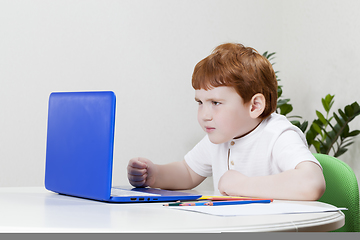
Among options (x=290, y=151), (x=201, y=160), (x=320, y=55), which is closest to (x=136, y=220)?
(x=290, y=151)

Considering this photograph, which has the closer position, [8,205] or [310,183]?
[8,205]

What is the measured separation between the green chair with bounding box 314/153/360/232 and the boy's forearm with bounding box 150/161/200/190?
1.37 ft

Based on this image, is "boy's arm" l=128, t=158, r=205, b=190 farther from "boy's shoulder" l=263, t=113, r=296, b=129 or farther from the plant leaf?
the plant leaf

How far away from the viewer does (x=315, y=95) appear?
2.77m

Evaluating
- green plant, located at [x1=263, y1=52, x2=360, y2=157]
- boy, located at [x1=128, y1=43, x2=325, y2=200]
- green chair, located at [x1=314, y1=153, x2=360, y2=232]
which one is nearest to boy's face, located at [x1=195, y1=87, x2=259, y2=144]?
boy, located at [x1=128, y1=43, x2=325, y2=200]

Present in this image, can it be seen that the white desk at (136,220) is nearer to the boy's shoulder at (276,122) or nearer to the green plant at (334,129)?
the boy's shoulder at (276,122)

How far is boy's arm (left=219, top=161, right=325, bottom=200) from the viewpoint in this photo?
2.85ft

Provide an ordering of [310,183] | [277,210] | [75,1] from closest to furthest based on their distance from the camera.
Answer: [277,210] → [310,183] → [75,1]

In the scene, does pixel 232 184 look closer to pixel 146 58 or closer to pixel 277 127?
pixel 277 127

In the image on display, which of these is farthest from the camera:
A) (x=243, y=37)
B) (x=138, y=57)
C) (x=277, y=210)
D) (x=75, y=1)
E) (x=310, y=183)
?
(x=243, y=37)

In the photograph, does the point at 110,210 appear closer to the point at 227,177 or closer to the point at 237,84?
the point at 227,177

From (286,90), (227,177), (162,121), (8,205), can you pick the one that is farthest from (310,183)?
(286,90)

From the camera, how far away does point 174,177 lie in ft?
4.02

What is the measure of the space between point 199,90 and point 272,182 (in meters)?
0.34
